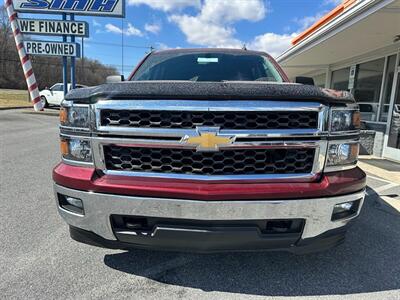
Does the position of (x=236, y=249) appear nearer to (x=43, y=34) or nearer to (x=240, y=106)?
(x=240, y=106)

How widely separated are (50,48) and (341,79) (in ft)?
39.9

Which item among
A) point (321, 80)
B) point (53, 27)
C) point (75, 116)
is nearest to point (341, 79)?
point (321, 80)

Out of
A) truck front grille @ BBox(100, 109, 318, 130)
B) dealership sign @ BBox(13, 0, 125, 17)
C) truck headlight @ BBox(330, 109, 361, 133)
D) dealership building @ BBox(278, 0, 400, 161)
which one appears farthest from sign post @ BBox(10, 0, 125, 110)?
truck headlight @ BBox(330, 109, 361, 133)

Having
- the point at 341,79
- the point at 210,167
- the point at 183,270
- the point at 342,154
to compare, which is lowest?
the point at 183,270

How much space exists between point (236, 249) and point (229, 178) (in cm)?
46

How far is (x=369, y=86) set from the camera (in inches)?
392

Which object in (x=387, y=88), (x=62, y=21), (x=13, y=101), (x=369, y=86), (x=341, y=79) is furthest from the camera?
(x=13, y=101)

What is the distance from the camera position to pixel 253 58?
390cm

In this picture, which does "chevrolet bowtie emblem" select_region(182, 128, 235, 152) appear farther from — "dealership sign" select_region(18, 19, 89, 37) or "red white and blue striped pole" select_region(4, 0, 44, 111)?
"dealership sign" select_region(18, 19, 89, 37)

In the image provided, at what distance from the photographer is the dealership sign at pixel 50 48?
45.4ft

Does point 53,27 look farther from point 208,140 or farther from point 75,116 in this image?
point 208,140

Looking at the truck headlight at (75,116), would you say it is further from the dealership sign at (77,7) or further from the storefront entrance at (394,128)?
the dealership sign at (77,7)

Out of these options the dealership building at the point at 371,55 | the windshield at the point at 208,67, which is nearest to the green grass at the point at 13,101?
the dealership building at the point at 371,55

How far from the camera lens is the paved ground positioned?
2281mm
